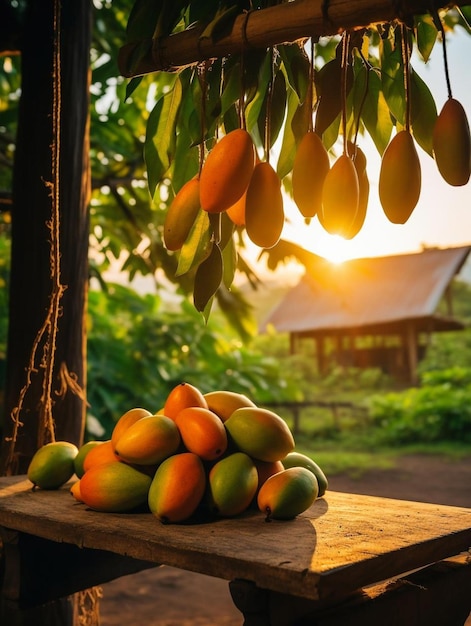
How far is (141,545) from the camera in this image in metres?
1.24

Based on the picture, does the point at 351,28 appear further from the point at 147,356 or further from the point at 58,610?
the point at 147,356

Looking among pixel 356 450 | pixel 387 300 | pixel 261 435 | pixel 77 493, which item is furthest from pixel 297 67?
pixel 387 300

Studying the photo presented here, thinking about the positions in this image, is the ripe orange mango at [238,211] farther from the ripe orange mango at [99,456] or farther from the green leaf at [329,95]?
the ripe orange mango at [99,456]

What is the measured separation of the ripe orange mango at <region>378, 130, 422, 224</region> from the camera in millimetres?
1162

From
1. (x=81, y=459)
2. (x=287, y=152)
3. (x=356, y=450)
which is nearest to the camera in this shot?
(x=287, y=152)

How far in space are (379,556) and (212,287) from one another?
2.00 ft

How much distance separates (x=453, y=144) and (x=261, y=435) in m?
0.66

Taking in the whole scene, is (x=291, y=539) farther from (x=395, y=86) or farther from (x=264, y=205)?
(x=395, y=86)

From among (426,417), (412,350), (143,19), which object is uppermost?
(143,19)

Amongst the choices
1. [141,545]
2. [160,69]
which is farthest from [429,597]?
[160,69]

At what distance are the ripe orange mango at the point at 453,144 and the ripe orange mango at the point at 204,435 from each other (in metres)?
0.65

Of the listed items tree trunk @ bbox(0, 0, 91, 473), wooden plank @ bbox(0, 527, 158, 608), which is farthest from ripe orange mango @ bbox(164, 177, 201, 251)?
tree trunk @ bbox(0, 0, 91, 473)

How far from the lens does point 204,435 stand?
143 centimetres

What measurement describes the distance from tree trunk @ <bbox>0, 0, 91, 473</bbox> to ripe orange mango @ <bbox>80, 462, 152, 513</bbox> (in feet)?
3.19
